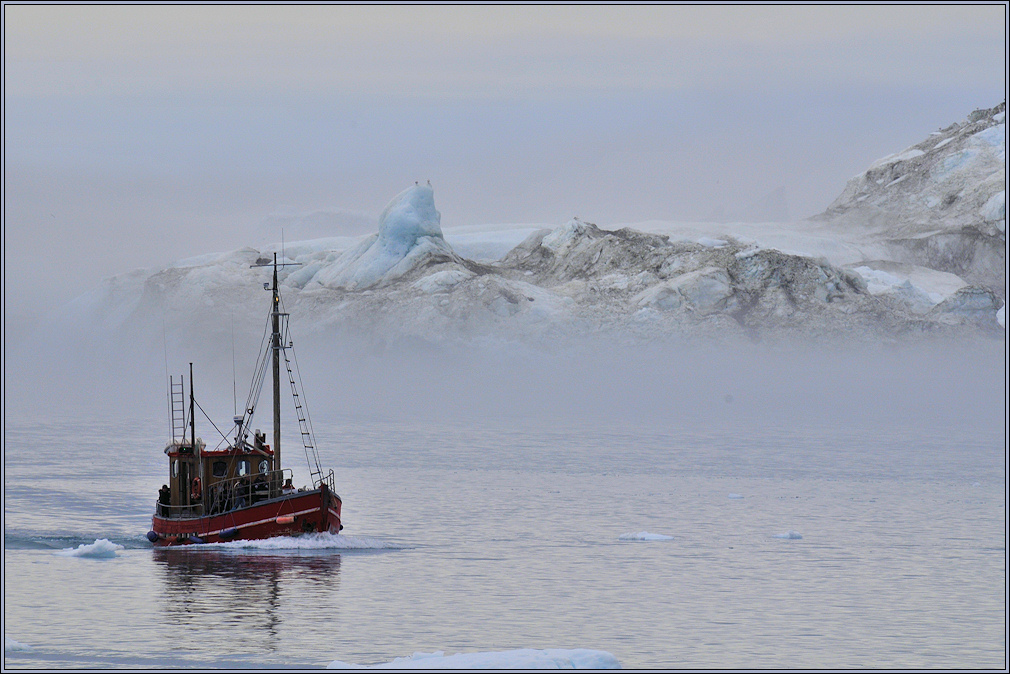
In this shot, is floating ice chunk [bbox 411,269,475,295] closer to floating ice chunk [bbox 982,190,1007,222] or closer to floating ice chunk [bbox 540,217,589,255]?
floating ice chunk [bbox 540,217,589,255]

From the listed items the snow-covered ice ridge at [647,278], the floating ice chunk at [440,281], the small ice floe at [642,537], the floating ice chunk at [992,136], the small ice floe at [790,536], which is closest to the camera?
the small ice floe at [642,537]

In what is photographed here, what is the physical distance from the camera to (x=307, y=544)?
1657 inches

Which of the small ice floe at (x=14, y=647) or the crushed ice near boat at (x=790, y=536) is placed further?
the crushed ice near boat at (x=790, y=536)

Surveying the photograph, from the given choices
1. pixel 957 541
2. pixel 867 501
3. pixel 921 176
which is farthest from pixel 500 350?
pixel 957 541

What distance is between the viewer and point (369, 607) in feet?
110

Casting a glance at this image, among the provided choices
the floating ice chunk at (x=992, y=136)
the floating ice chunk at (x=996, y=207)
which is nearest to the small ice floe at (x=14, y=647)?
the floating ice chunk at (x=996, y=207)

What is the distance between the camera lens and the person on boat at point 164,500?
1687 inches

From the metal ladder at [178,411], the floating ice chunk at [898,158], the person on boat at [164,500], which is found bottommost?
the person on boat at [164,500]

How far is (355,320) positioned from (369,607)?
3666 inches

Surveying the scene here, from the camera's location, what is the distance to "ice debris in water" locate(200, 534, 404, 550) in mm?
41438

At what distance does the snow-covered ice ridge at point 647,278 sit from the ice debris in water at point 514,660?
89005mm

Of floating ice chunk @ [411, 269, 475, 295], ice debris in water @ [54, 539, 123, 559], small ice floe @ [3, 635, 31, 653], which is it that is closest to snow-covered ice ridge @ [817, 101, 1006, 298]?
floating ice chunk @ [411, 269, 475, 295]

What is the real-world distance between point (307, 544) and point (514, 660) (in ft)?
56.7

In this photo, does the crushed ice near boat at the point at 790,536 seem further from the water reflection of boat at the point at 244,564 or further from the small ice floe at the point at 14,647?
the small ice floe at the point at 14,647
